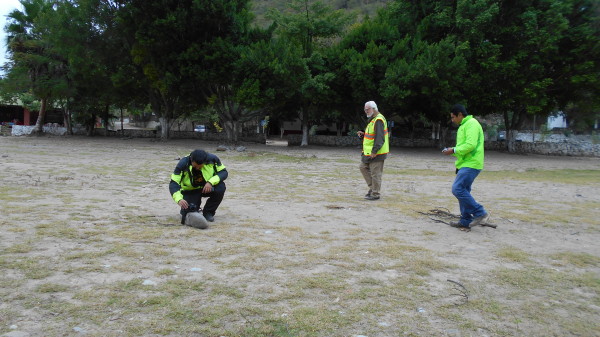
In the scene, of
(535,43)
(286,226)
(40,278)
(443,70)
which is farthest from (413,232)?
(535,43)

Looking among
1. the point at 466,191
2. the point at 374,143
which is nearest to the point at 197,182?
the point at 374,143

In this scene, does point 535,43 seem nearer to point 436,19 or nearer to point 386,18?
point 436,19

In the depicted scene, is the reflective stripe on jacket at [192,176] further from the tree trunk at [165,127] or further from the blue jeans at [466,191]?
the tree trunk at [165,127]

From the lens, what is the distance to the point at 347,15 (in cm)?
3128

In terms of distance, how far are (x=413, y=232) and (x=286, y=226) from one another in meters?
1.81

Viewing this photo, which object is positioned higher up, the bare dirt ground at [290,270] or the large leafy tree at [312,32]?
the large leafy tree at [312,32]

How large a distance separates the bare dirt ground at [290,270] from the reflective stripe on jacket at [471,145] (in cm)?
102

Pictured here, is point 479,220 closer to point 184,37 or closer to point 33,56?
point 184,37

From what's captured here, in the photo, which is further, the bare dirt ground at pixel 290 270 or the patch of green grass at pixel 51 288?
the patch of green grass at pixel 51 288

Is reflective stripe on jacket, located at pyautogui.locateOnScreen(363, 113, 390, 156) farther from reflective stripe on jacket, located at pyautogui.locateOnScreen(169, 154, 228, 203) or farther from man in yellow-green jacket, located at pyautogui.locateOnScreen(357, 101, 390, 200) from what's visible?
reflective stripe on jacket, located at pyautogui.locateOnScreen(169, 154, 228, 203)

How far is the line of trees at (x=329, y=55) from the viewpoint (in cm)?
2380

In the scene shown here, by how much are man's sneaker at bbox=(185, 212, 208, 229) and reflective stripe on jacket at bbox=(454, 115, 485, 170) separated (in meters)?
3.70

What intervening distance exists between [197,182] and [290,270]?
2.60 metres

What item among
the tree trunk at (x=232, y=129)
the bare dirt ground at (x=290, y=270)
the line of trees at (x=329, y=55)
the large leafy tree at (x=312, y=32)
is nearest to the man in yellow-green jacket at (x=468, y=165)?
the bare dirt ground at (x=290, y=270)
